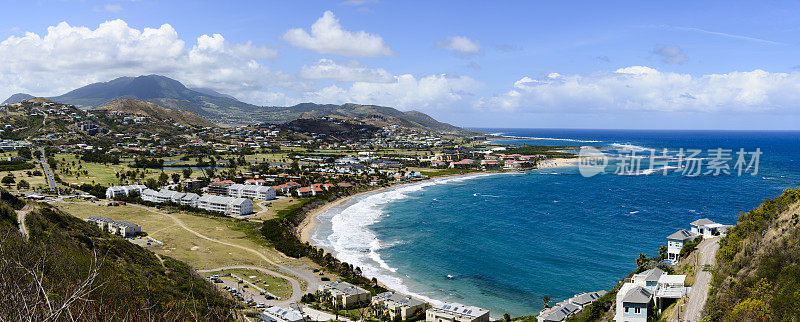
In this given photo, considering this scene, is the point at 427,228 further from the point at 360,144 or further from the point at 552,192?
the point at 360,144

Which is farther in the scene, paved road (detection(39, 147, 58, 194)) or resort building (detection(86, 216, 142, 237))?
paved road (detection(39, 147, 58, 194))

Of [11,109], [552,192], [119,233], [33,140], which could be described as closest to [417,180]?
[552,192]

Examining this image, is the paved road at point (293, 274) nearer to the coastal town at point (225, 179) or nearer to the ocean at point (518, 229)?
the coastal town at point (225, 179)

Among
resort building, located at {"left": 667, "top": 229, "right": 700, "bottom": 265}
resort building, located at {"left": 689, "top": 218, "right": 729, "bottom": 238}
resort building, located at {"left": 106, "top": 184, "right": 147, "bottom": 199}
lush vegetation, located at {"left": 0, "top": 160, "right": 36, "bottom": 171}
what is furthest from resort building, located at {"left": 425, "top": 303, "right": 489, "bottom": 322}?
lush vegetation, located at {"left": 0, "top": 160, "right": 36, "bottom": 171}

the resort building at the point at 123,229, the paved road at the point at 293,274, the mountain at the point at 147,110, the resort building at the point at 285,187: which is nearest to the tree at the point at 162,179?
the resort building at the point at 285,187

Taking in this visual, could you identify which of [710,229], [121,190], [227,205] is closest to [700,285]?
[710,229]

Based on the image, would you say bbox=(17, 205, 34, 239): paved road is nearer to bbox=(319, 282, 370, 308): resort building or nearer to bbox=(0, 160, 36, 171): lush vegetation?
bbox=(319, 282, 370, 308): resort building

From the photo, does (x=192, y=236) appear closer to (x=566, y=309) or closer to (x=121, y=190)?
(x=121, y=190)
